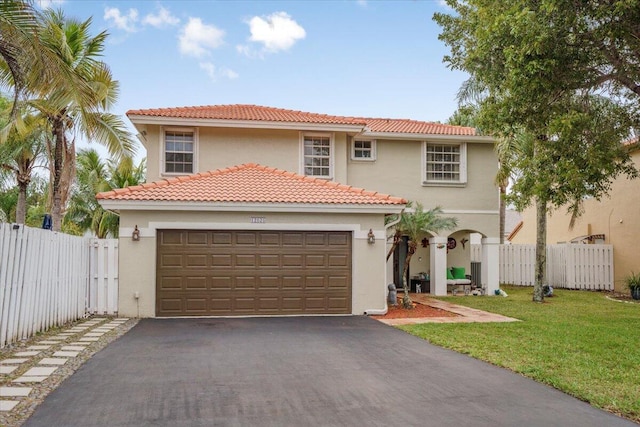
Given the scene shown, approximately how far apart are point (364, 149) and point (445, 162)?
125 inches

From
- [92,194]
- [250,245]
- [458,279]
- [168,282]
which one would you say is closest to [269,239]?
[250,245]

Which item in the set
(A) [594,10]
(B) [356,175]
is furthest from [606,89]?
(B) [356,175]

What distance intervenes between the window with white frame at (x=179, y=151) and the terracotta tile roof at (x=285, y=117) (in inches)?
27.4

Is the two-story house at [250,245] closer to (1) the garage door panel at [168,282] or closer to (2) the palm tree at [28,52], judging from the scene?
(1) the garage door panel at [168,282]

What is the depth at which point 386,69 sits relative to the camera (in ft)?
67.8

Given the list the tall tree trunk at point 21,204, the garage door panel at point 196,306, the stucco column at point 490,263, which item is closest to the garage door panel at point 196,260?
the garage door panel at point 196,306

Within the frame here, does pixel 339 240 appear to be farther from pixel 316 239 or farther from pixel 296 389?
pixel 296 389

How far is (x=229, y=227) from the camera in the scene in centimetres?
1448

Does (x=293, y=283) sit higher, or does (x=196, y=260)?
(x=196, y=260)

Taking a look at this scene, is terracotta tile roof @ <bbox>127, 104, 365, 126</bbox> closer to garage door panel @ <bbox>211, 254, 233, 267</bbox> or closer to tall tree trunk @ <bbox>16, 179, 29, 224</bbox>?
garage door panel @ <bbox>211, 254, 233, 267</bbox>

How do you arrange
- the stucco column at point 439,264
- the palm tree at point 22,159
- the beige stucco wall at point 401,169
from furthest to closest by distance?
the palm tree at point 22,159 < the stucco column at point 439,264 < the beige stucco wall at point 401,169

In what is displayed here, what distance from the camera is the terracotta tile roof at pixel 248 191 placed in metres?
14.4

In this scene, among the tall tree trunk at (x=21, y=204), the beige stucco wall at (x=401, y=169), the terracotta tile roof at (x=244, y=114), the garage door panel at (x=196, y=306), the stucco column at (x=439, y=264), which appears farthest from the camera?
the tall tree trunk at (x=21, y=204)

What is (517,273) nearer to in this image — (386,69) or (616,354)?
(386,69)
